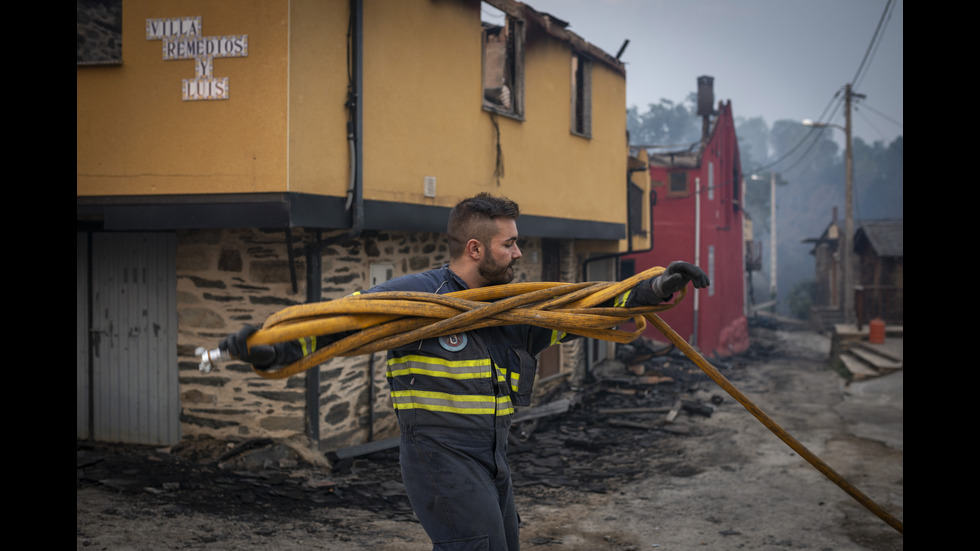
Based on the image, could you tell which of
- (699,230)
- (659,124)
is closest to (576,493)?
Answer: (699,230)

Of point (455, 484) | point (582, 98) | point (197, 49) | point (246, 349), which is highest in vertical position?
point (582, 98)

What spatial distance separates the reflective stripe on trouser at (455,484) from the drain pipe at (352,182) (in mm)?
4633

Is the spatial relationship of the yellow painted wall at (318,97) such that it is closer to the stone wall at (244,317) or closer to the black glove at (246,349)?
the stone wall at (244,317)

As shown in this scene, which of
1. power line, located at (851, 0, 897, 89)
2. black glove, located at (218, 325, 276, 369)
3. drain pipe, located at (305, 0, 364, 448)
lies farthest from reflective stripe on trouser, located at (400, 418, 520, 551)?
power line, located at (851, 0, 897, 89)

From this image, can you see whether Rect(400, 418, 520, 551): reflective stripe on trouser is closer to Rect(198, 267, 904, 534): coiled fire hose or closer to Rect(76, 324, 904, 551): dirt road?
Rect(198, 267, 904, 534): coiled fire hose

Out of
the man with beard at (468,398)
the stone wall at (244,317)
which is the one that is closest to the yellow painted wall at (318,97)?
the stone wall at (244,317)

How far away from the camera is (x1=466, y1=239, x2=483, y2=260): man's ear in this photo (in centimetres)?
336

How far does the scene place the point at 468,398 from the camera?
10.1 feet

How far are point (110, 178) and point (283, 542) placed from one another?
12.5 feet

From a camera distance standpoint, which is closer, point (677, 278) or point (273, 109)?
point (677, 278)

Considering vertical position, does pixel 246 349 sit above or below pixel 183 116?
below

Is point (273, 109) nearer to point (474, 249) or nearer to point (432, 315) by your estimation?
point (474, 249)

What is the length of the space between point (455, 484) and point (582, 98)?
10459 millimetres

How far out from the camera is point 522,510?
22.7 feet
